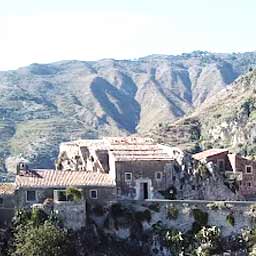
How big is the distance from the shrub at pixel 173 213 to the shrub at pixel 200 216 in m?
1.51

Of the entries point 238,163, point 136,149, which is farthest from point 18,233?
point 238,163

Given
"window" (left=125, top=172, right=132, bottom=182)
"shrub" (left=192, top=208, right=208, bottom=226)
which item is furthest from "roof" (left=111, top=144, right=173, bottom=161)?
"shrub" (left=192, top=208, right=208, bottom=226)

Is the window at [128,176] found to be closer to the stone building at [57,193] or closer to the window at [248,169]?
the stone building at [57,193]

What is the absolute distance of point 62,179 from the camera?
6656 centimetres

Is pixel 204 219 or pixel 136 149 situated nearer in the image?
pixel 204 219

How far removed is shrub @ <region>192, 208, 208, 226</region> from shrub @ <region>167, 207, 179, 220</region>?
1507mm

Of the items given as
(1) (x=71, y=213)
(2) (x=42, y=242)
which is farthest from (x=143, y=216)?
(2) (x=42, y=242)

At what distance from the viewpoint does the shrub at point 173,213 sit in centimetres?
6606

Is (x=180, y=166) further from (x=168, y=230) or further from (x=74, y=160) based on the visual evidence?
(x=74, y=160)

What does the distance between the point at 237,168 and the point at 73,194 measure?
18.9 meters

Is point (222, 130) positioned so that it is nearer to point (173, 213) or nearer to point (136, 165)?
point (136, 165)

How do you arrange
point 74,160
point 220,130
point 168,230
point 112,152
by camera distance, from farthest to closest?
point 220,130, point 74,160, point 112,152, point 168,230

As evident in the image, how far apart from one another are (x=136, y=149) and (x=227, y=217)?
37.9 feet

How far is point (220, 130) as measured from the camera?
598 feet
